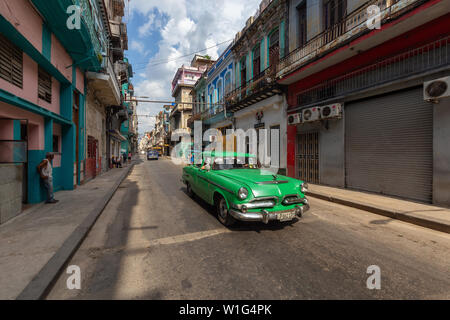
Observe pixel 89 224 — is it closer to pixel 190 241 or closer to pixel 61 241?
pixel 61 241

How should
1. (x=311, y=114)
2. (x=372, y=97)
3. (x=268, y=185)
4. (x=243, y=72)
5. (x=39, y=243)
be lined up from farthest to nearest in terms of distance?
1. (x=243, y=72)
2. (x=311, y=114)
3. (x=372, y=97)
4. (x=268, y=185)
5. (x=39, y=243)

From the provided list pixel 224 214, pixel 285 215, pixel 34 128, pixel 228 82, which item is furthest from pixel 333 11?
pixel 34 128

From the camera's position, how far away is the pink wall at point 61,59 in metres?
6.91

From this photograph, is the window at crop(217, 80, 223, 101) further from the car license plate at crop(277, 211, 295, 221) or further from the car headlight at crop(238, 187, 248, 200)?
the car license plate at crop(277, 211, 295, 221)

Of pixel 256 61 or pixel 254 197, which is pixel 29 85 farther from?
pixel 256 61

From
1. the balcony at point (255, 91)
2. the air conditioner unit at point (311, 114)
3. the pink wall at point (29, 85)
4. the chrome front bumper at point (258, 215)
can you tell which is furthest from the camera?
the balcony at point (255, 91)

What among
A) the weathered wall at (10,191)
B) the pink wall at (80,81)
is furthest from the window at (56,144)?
the weathered wall at (10,191)

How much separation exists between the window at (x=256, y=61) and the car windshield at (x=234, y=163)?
1095 centimetres

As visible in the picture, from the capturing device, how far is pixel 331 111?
8.99 meters

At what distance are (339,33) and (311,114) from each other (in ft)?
11.4

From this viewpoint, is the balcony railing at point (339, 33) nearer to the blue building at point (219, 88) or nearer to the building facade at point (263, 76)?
the building facade at point (263, 76)

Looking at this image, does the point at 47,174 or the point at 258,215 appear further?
the point at 47,174

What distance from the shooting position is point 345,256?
3217mm

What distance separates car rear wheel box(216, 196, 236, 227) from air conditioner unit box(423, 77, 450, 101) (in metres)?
6.43
